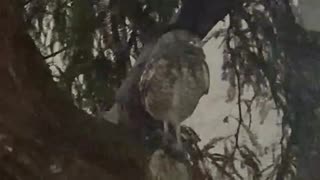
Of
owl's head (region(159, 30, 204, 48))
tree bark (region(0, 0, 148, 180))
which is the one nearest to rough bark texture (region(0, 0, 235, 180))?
tree bark (region(0, 0, 148, 180))

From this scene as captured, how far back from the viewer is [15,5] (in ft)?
2.25

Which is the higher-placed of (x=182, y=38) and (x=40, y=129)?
(x=182, y=38)

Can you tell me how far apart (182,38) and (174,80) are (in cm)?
5

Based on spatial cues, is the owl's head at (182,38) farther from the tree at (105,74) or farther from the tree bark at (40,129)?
the tree bark at (40,129)

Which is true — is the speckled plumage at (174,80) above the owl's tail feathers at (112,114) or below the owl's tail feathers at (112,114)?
above

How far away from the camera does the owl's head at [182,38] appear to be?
0.74 m

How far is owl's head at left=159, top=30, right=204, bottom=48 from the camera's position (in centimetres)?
74

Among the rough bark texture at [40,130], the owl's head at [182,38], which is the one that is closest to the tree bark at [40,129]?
the rough bark texture at [40,130]

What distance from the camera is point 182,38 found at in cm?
74

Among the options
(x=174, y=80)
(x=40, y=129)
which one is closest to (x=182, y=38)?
(x=174, y=80)

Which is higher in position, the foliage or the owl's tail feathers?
the foliage

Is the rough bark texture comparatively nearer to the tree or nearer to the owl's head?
the tree

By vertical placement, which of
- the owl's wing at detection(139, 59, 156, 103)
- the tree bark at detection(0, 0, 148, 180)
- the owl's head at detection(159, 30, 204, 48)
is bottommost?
the tree bark at detection(0, 0, 148, 180)

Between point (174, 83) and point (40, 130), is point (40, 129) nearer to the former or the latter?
point (40, 130)
